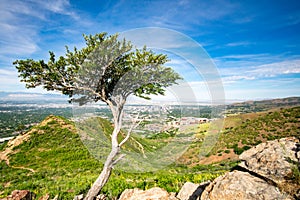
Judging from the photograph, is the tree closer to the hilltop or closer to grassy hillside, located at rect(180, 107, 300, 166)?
the hilltop

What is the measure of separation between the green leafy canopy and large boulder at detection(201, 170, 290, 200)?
4.69 meters

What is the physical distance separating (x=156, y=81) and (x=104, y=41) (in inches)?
108

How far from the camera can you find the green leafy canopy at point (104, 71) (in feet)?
24.1

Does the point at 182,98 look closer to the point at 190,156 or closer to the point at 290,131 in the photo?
the point at 190,156

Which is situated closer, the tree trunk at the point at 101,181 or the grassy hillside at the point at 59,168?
the tree trunk at the point at 101,181

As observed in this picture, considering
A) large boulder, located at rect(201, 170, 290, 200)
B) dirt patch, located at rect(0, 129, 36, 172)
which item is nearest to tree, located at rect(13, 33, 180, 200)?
large boulder, located at rect(201, 170, 290, 200)

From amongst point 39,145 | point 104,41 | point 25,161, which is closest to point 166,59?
point 104,41

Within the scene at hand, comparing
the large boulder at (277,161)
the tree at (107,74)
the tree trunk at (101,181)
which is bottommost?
the tree trunk at (101,181)

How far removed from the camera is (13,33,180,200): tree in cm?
729

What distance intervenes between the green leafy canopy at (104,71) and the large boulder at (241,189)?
4688 mm

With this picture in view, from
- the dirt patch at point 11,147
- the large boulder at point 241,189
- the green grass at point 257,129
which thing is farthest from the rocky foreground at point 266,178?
the green grass at point 257,129

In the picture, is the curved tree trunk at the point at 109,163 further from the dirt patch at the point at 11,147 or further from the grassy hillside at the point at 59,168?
the dirt patch at the point at 11,147

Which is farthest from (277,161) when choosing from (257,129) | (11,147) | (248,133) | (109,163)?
(257,129)

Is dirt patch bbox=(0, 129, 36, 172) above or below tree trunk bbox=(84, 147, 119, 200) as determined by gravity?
below
